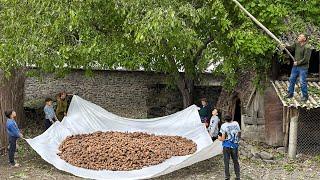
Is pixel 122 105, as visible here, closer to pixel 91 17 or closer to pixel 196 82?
pixel 196 82

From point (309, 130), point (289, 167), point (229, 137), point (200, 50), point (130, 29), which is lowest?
point (289, 167)

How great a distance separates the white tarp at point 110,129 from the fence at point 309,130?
3.19 metres

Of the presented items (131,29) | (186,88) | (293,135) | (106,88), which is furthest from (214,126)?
(106,88)

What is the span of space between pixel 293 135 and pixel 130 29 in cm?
491

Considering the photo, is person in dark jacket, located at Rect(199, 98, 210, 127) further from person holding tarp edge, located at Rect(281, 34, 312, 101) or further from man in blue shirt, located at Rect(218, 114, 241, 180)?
man in blue shirt, located at Rect(218, 114, 241, 180)

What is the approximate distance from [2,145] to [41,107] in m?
5.60

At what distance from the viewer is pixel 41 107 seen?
1792 centimetres

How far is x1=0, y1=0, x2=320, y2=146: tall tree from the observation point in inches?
461

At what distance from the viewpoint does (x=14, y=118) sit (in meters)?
13.7

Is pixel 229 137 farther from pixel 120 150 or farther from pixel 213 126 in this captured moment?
pixel 120 150

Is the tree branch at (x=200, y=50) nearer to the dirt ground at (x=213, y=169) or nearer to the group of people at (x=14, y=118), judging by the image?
the dirt ground at (x=213, y=169)

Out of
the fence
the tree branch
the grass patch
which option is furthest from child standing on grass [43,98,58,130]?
the fence

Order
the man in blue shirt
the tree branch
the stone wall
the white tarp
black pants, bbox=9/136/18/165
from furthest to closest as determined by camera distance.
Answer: the stone wall, the tree branch, black pants, bbox=9/136/18/165, the white tarp, the man in blue shirt

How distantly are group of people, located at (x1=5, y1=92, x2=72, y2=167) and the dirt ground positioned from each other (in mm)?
467
